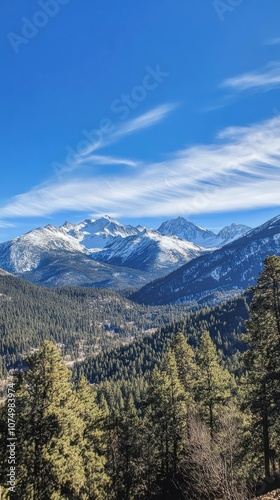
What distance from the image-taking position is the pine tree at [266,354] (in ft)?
92.2

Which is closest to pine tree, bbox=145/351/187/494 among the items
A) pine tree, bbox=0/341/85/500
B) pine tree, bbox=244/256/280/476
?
pine tree, bbox=244/256/280/476

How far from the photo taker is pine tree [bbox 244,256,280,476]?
2810 centimetres

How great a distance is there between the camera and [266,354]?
29125mm

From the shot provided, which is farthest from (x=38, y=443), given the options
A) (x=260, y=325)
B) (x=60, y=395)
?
(x=260, y=325)

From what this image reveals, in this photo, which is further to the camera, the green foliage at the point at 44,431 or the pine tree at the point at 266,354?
the pine tree at the point at 266,354

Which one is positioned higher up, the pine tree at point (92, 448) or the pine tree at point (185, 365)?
the pine tree at point (185, 365)

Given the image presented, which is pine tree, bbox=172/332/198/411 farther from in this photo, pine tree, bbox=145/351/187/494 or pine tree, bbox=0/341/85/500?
pine tree, bbox=0/341/85/500

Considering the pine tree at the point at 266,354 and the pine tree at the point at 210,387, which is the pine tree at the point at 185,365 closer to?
the pine tree at the point at 210,387

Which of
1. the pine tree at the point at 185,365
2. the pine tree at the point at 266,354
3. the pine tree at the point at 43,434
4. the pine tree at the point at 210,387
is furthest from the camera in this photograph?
the pine tree at the point at 185,365

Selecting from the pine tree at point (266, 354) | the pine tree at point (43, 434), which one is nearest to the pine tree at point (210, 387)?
the pine tree at point (266, 354)

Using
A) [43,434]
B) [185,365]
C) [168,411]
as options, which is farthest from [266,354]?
[185,365]

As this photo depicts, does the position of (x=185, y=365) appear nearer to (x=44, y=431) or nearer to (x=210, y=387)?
(x=210, y=387)

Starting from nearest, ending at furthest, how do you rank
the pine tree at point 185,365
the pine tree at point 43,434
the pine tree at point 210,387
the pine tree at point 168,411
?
the pine tree at point 43,434, the pine tree at point 210,387, the pine tree at point 168,411, the pine tree at point 185,365

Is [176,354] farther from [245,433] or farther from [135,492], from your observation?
[135,492]
